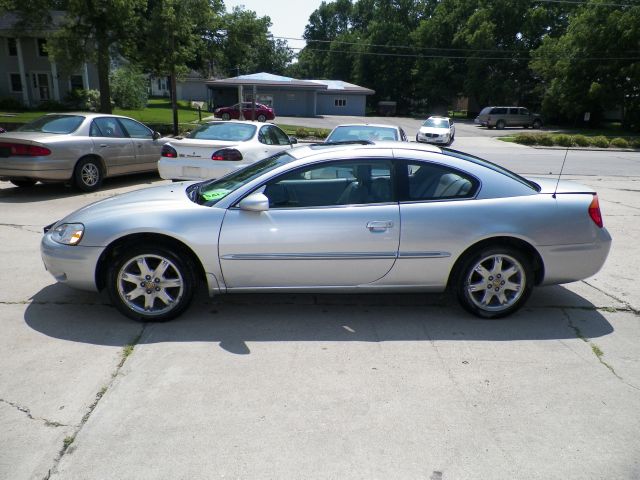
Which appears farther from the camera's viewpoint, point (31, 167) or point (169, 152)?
point (169, 152)

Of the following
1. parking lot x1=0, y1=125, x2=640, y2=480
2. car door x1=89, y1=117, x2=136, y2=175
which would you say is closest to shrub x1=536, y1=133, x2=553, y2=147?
car door x1=89, y1=117, x2=136, y2=175

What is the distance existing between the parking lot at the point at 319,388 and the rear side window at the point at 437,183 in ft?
3.54

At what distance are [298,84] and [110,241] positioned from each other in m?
45.2

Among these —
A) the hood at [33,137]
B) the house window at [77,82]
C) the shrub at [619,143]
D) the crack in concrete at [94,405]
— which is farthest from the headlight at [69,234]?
the house window at [77,82]

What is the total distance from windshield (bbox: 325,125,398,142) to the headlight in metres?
7.03

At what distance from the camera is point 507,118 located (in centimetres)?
4312

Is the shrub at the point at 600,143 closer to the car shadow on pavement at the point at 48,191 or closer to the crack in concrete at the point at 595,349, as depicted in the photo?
the car shadow on pavement at the point at 48,191

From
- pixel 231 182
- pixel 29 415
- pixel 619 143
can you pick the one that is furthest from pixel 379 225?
pixel 619 143

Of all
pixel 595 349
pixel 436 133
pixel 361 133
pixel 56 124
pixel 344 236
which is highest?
pixel 56 124

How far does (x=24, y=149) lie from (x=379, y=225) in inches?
289

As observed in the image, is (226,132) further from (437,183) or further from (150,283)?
(437,183)

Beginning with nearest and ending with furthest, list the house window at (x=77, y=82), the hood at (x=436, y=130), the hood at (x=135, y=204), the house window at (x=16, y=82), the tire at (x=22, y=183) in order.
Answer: the hood at (x=135, y=204)
the tire at (x=22, y=183)
the hood at (x=436, y=130)
the house window at (x=16, y=82)
the house window at (x=77, y=82)

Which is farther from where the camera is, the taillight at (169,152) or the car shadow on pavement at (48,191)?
the car shadow on pavement at (48,191)

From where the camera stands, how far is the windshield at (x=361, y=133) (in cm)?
1064
